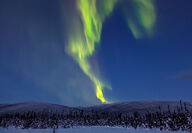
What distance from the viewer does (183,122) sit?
314ft
